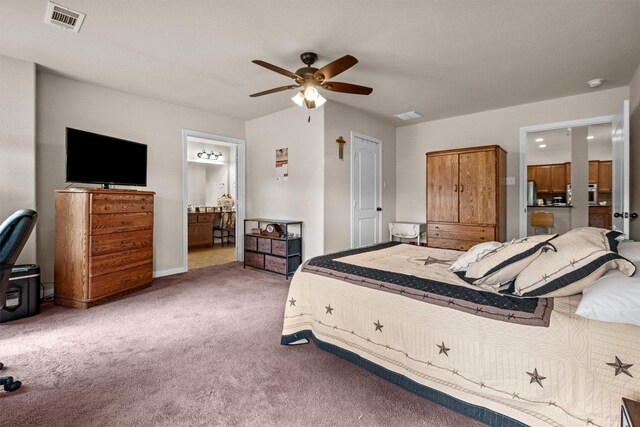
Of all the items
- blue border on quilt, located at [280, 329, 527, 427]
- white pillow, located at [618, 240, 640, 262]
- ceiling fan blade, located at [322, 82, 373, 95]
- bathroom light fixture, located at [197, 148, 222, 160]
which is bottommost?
blue border on quilt, located at [280, 329, 527, 427]

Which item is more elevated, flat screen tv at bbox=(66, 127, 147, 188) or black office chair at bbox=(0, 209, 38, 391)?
flat screen tv at bbox=(66, 127, 147, 188)

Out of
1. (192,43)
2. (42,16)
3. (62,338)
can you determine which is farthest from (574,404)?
(42,16)

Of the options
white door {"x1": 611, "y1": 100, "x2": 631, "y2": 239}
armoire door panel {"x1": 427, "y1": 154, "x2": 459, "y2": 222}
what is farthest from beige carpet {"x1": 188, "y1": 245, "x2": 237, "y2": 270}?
white door {"x1": 611, "y1": 100, "x2": 631, "y2": 239}

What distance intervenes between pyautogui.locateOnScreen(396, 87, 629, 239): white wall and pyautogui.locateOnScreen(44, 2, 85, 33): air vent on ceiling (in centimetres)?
480

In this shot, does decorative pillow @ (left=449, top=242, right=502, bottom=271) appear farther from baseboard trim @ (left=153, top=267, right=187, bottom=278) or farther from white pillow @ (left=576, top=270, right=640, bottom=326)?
baseboard trim @ (left=153, top=267, right=187, bottom=278)

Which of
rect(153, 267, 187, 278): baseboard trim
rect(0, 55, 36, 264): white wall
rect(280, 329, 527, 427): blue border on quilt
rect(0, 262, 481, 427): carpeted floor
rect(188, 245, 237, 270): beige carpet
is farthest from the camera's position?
rect(188, 245, 237, 270): beige carpet

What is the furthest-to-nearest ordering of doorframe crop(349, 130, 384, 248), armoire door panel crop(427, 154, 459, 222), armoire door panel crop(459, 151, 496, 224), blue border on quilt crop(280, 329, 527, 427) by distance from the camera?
1. doorframe crop(349, 130, 384, 248)
2. armoire door panel crop(427, 154, 459, 222)
3. armoire door panel crop(459, 151, 496, 224)
4. blue border on quilt crop(280, 329, 527, 427)

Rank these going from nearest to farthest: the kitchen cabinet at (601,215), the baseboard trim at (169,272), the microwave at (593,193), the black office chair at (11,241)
Result: the black office chair at (11,241) → the baseboard trim at (169,272) → the kitchen cabinet at (601,215) → the microwave at (593,193)

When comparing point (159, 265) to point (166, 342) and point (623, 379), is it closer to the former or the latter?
point (166, 342)

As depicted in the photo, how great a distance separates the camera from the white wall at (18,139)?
9.56ft

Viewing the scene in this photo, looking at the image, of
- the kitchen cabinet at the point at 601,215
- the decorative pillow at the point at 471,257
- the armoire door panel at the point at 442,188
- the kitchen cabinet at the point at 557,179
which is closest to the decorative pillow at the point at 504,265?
the decorative pillow at the point at 471,257

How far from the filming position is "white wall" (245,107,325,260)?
4.33 m

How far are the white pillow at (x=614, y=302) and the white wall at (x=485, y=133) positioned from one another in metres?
3.80

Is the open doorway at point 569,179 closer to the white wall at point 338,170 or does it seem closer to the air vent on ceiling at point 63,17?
the white wall at point 338,170
